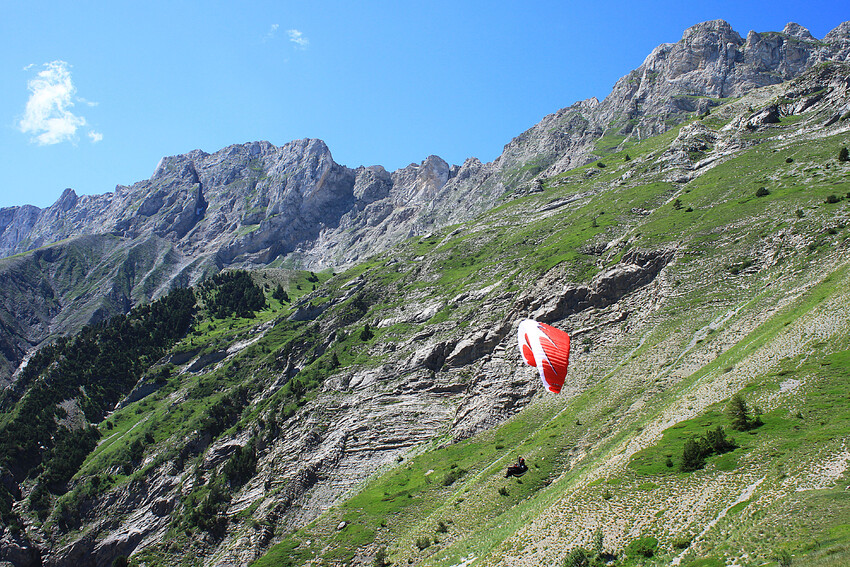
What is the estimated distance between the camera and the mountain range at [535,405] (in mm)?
29297

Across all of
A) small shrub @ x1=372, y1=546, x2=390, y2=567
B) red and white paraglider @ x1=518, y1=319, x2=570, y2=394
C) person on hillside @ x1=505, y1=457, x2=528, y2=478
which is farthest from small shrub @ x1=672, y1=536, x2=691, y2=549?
small shrub @ x1=372, y1=546, x2=390, y2=567

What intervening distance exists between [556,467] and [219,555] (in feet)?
186

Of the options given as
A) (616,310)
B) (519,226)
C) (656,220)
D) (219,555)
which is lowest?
(219,555)

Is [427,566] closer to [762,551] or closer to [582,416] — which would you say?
[582,416]

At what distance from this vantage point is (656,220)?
89625 mm

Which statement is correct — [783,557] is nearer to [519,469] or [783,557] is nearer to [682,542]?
[682,542]

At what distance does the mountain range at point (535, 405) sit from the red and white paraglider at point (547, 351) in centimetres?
749

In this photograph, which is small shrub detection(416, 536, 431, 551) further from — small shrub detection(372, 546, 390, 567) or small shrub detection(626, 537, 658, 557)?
small shrub detection(626, 537, 658, 557)

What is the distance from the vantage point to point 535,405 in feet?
214

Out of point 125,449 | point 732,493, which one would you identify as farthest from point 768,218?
point 125,449

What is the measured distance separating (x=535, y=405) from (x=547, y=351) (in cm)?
2920

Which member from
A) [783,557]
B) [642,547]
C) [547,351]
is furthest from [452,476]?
[783,557]

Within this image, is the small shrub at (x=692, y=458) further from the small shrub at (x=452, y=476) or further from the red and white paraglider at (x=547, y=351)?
the small shrub at (x=452, y=476)

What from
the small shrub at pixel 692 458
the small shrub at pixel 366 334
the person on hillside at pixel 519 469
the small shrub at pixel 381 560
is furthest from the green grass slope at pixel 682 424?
the small shrub at pixel 366 334
